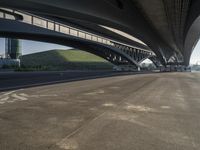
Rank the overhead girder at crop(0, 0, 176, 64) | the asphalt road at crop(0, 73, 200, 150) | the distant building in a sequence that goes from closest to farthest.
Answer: the asphalt road at crop(0, 73, 200, 150), the overhead girder at crop(0, 0, 176, 64), the distant building

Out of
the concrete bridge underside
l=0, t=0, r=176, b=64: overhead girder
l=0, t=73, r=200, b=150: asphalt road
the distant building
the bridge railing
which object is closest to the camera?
l=0, t=73, r=200, b=150: asphalt road

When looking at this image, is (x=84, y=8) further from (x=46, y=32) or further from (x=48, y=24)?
(x=48, y=24)

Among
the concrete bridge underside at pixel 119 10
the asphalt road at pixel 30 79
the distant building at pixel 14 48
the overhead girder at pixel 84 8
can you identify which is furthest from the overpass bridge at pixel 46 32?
the distant building at pixel 14 48

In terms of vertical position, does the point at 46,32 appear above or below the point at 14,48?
below

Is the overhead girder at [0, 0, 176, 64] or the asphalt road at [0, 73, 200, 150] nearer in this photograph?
the asphalt road at [0, 73, 200, 150]

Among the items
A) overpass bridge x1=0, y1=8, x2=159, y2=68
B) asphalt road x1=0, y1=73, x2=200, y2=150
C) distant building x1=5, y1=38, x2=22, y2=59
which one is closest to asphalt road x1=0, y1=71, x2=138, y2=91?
overpass bridge x1=0, y1=8, x2=159, y2=68

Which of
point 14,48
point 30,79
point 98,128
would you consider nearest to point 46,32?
point 30,79

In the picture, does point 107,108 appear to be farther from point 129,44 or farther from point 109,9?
point 129,44

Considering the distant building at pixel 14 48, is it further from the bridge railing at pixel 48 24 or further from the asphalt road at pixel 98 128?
the asphalt road at pixel 98 128

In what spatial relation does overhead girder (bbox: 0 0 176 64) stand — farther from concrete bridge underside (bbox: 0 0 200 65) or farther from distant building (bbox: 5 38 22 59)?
distant building (bbox: 5 38 22 59)

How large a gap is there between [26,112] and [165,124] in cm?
489

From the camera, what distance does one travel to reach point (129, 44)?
65812 millimetres

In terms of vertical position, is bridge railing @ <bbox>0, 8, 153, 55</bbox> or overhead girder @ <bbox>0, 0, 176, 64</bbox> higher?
bridge railing @ <bbox>0, 8, 153, 55</bbox>

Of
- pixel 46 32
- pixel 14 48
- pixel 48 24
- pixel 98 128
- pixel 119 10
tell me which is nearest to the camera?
pixel 98 128
